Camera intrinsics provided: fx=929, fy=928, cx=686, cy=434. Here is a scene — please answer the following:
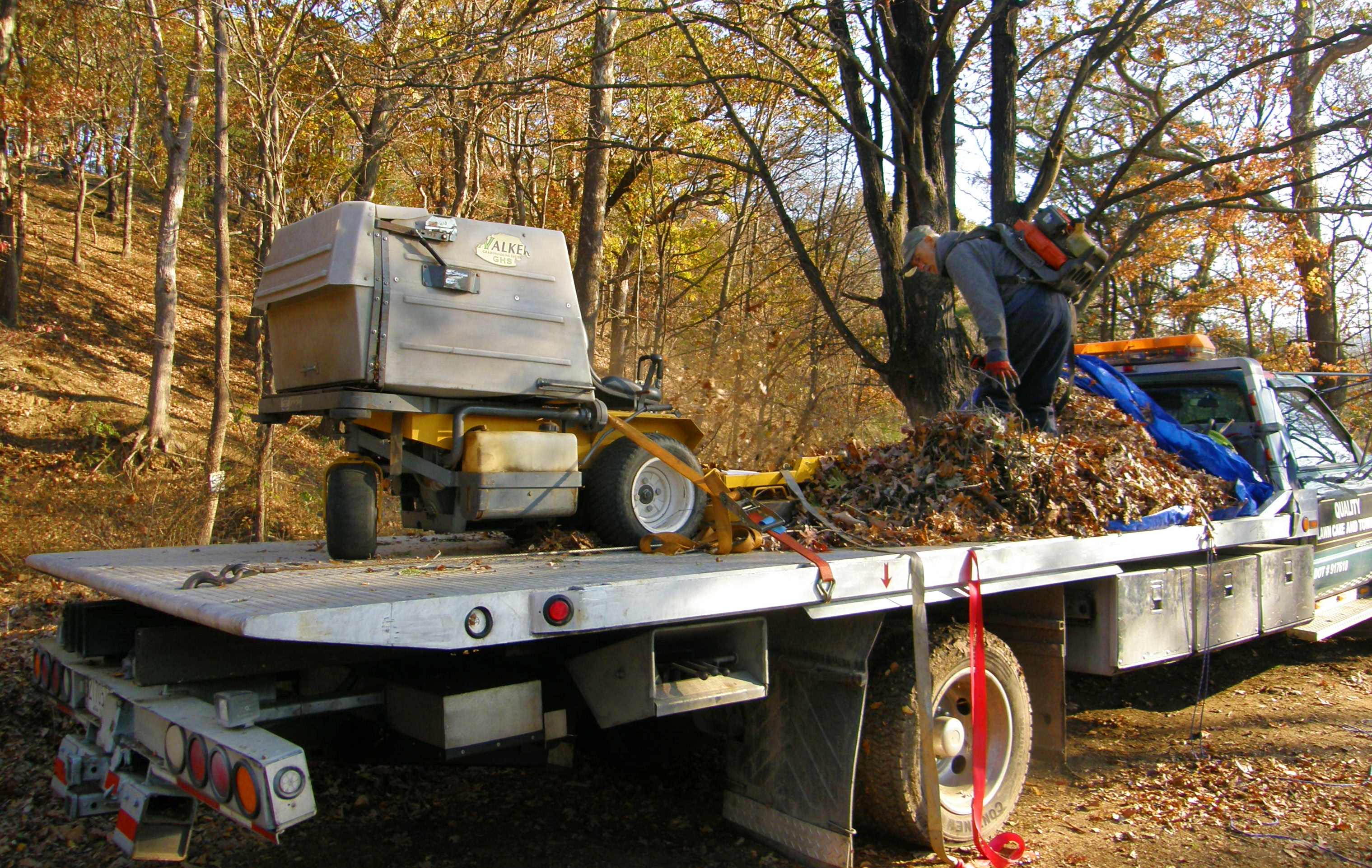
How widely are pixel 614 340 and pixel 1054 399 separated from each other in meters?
12.7

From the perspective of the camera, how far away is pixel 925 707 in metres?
3.55

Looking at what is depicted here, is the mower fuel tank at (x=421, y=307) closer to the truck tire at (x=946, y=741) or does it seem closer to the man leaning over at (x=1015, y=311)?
the truck tire at (x=946, y=741)

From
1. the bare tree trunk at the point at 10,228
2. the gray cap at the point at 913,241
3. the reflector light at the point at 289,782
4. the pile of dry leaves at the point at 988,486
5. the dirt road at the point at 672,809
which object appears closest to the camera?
the reflector light at the point at 289,782

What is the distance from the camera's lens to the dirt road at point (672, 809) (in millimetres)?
3697

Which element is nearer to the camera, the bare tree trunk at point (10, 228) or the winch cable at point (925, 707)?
the winch cable at point (925, 707)

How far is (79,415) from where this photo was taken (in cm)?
1399

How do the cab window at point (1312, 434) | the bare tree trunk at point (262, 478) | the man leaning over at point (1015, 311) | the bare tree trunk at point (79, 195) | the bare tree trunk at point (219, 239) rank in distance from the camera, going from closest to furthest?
the man leaning over at point (1015, 311)
the cab window at point (1312, 434)
the bare tree trunk at point (219, 239)
the bare tree trunk at point (262, 478)
the bare tree trunk at point (79, 195)

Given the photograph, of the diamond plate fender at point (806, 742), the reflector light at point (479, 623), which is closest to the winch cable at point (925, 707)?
the diamond plate fender at point (806, 742)

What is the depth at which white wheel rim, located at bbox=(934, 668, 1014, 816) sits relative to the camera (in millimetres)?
3891

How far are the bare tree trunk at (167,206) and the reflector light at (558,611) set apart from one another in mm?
8827

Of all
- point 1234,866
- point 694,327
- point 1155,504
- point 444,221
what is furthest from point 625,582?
point 694,327

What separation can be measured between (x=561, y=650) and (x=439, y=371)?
150 cm

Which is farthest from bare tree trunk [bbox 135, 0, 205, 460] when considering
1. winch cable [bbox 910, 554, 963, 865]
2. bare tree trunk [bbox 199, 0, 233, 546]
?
winch cable [bbox 910, 554, 963, 865]

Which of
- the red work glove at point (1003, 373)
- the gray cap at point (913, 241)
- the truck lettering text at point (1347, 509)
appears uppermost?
the gray cap at point (913, 241)
